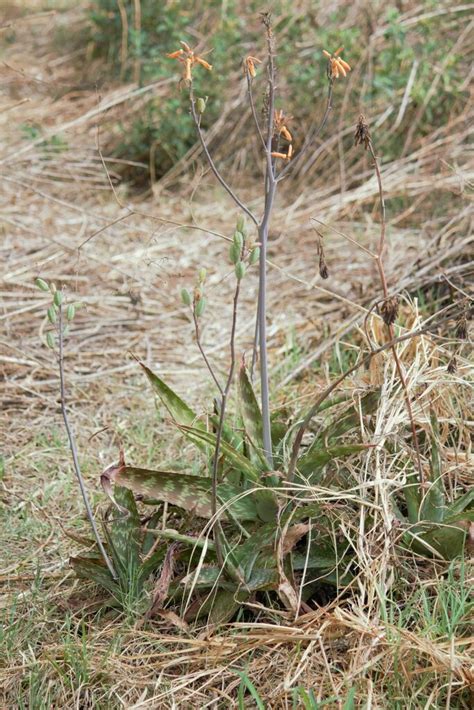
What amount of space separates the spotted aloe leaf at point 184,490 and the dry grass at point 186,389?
0.25 metres

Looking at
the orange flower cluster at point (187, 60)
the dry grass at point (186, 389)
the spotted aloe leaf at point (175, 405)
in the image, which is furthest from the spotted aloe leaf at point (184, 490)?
the orange flower cluster at point (187, 60)

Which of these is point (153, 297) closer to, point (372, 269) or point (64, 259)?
point (64, 259)

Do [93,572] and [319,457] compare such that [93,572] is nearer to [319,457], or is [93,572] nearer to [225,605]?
[225,605]

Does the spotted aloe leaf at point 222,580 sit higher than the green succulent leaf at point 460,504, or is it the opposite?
the green succulent leaf at point 460,504

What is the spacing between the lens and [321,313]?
365 centimetres

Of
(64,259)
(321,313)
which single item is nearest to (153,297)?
(64,259)

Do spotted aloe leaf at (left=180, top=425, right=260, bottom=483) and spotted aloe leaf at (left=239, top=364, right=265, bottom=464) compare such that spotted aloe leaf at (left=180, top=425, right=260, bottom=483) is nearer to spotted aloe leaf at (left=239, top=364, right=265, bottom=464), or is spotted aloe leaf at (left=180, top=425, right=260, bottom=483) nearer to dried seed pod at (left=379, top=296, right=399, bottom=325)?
spotted aloe leaf at (left=239, top=364, right=265, bottom=464)

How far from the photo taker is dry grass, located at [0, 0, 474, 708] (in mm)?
1764

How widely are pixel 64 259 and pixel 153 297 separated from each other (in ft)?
1.60

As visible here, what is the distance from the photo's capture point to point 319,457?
6.36 ft

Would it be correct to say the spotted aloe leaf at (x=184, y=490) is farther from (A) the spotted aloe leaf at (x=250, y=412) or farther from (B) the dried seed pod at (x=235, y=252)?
(B) the dried seed pod at (x=235, y=252)

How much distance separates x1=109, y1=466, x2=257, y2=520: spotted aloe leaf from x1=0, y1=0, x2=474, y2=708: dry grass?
254 millimetres

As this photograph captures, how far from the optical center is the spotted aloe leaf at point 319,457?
6.15 feet

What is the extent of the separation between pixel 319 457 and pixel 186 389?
1.31 meters
